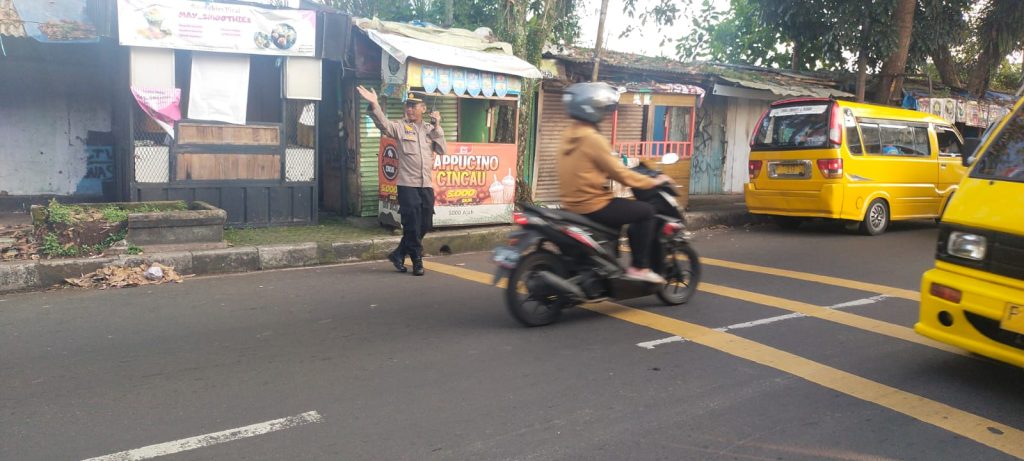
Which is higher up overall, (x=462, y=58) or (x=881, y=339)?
(x=462, y=58)

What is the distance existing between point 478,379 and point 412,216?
3.43 metres

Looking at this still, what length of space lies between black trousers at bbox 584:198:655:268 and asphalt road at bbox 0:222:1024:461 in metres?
0.64

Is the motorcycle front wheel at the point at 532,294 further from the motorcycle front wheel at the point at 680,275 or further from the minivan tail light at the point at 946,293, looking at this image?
the minivan tail light at the point at 946,293

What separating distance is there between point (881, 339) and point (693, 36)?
18.3 meters

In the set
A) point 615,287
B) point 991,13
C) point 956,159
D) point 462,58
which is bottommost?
point 615,287

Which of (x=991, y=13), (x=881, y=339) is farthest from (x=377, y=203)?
(x=991, y=13)

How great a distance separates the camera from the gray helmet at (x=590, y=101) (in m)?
5.27

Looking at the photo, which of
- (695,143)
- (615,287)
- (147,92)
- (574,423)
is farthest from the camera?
(695,143)

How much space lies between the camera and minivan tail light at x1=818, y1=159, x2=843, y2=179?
10.0 meters

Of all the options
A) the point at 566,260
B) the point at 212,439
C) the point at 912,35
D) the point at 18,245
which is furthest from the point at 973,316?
the point at 912,35

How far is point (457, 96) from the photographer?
31.9 feet

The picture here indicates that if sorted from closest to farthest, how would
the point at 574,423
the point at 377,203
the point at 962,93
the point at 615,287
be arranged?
the point at 574,423
the point at 615,287
the point at 377,203
the point at 962,93

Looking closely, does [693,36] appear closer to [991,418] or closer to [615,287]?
[615,287]

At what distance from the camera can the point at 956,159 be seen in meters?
11.2
